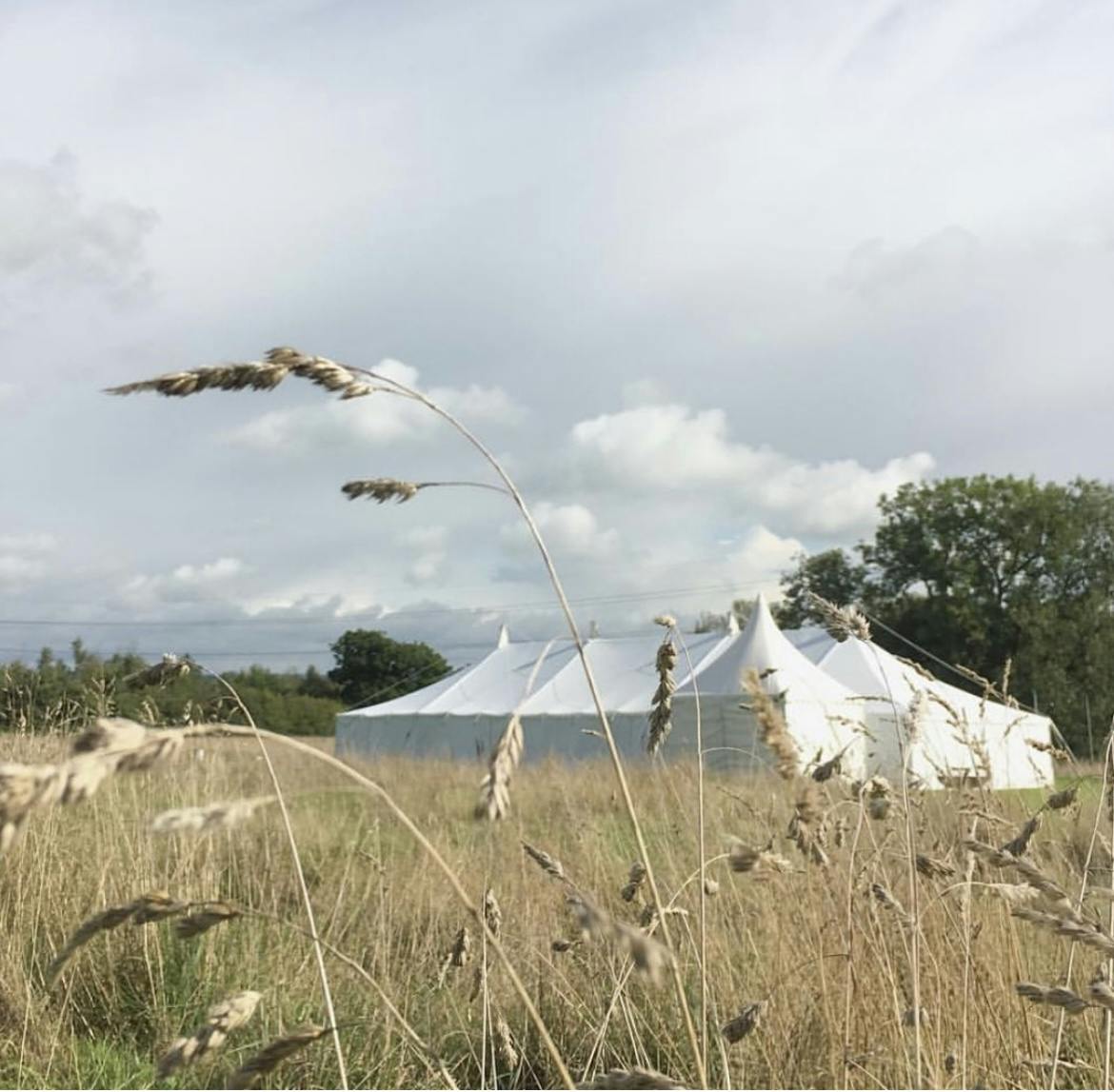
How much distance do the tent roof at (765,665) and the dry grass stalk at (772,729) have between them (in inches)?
696

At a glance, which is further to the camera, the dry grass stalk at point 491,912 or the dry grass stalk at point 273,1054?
the dry grass stalk at point 491,912

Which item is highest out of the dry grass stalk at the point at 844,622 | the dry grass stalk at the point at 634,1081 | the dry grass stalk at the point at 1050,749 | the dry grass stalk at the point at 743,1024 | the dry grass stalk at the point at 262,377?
the dry grass stalk at the point at 262,377

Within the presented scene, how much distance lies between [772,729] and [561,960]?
3073 millimetres

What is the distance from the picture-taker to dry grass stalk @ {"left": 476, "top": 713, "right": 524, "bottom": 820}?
3.15 feet

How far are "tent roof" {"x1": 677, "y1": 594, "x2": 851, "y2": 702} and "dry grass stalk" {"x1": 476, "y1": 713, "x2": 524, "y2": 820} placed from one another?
59.1 feet

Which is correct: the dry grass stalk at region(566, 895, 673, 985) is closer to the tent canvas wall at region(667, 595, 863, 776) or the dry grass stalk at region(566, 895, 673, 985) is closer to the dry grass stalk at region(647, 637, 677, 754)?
the dry grass stalk at region(647, 637, 677, 754)

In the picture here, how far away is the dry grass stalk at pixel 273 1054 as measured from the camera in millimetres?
1204

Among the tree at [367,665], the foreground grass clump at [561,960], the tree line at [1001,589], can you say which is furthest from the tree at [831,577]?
the foreground grass clump at [561,960]

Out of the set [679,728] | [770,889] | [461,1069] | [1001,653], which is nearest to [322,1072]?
[461,1069]

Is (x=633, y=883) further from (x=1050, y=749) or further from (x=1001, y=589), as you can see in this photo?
(x=1001, y=589)

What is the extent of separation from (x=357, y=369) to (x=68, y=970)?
3.65 meters

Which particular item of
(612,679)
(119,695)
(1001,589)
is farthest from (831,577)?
(119,695)

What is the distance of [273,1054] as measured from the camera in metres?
1.20

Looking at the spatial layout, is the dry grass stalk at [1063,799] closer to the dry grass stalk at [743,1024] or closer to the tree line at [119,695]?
the dry grass stalk at [743,1024]
